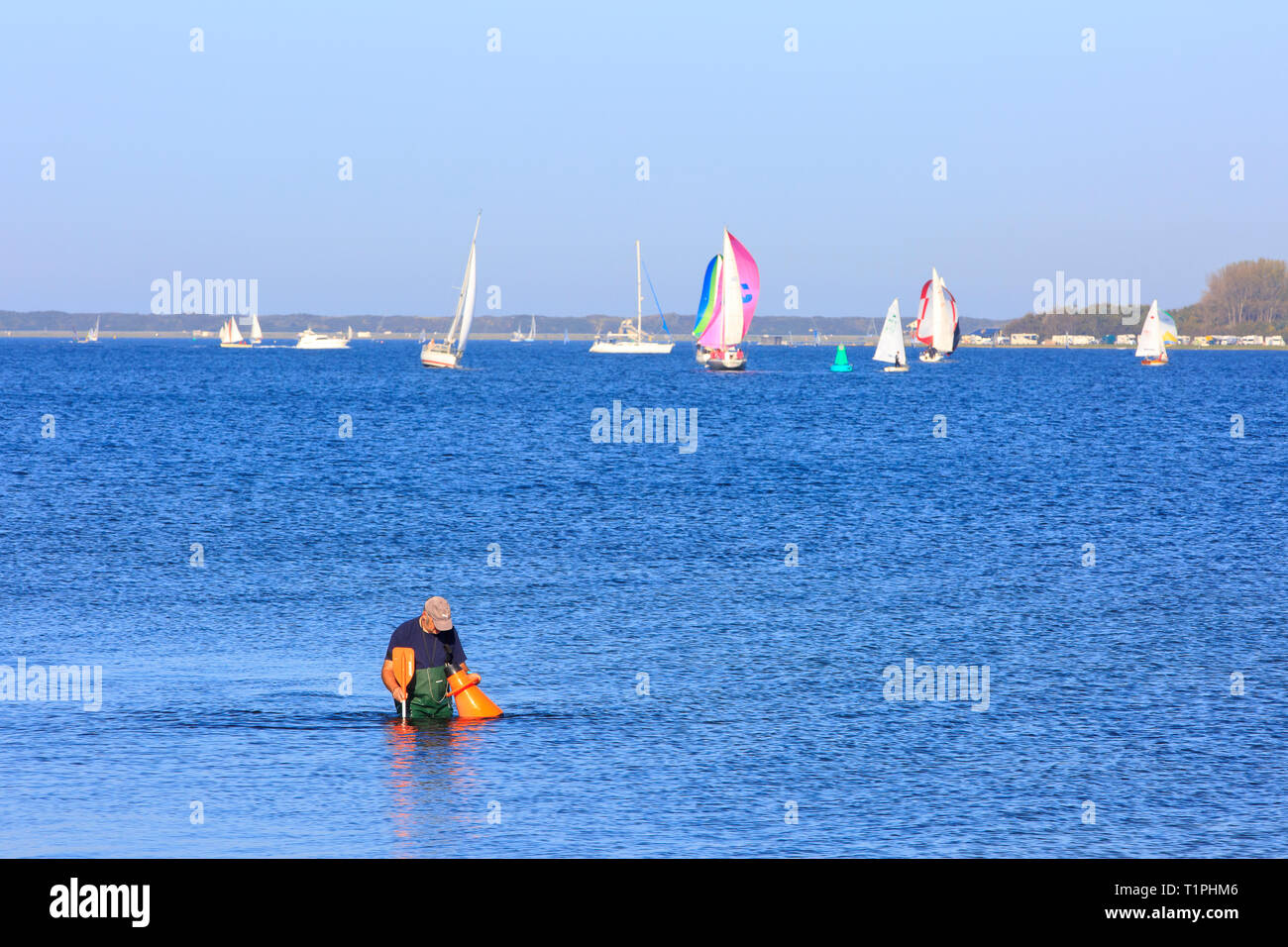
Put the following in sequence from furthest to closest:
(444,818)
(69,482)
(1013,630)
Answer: (69,482), (1013,630), (444,818)

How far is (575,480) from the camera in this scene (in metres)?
57.0

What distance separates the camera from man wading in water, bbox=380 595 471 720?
17.9 meters

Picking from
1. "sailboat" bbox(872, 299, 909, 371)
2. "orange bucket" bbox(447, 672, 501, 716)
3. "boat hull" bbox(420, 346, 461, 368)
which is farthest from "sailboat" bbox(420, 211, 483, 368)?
"orange bucket" bbox(447, 672, 501, 716)

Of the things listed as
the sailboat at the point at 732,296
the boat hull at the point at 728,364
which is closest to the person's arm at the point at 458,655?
the sailboat at the point at 732,296

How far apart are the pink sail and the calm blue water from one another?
Answer: 211 feet

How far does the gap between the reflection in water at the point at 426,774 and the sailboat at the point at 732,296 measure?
10806 centimetres

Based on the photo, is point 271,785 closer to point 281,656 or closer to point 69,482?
point 281,656

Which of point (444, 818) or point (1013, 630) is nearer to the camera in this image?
point (444, 818)

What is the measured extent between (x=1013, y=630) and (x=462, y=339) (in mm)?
134630

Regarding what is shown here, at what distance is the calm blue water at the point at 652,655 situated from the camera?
14344 mm

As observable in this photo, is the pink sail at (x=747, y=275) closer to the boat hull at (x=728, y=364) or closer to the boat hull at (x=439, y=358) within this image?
the boat hull at (x=728, y=364)
